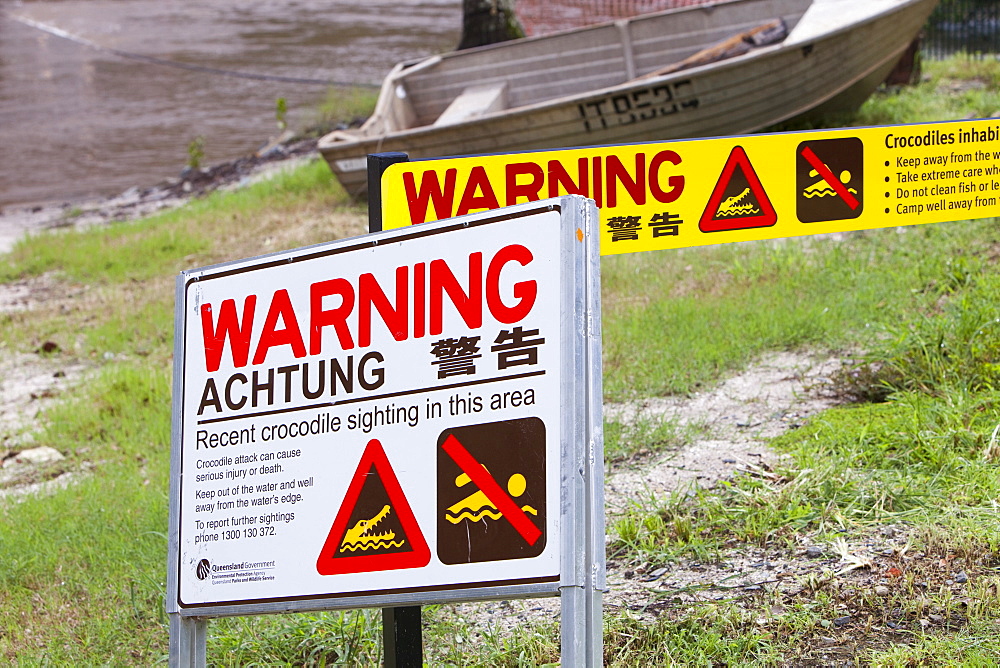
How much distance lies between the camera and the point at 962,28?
41.7 ft

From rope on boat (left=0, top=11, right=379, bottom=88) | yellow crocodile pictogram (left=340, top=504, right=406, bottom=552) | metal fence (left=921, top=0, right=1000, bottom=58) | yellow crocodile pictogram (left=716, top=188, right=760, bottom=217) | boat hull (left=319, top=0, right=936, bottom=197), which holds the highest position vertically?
rope on boat (left=0, top=11, right=379, bottom=88)

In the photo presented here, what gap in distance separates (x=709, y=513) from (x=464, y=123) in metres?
5.66

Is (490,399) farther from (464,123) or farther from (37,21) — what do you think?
(37,21)

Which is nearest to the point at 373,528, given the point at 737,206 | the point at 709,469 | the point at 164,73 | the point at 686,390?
the point at 737,206

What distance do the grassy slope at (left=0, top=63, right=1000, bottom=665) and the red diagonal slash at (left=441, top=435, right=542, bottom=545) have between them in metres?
1.10

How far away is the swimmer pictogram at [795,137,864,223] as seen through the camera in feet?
9.72

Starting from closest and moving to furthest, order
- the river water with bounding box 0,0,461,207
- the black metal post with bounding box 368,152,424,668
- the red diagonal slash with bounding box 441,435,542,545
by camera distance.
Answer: the red diagonal slash with bounding box 441,435,542,545 < the black metal post with bounding box 368,152,424,668 < the river water with bounding box 0,0,461,207

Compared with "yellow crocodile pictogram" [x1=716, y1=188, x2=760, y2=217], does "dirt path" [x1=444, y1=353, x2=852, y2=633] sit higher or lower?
lower

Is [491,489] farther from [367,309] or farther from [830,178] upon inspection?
[830,178]

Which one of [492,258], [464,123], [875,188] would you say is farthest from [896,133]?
[464,123]

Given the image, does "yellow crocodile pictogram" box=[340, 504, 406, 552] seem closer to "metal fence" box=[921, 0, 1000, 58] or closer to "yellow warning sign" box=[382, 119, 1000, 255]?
"yellow warning sign" box=[382, 119, 1000, 255]

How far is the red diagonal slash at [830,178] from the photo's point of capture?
2.96 meters

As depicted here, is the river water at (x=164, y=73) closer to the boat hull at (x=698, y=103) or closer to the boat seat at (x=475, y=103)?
the boat seat at (x=475, y=103)

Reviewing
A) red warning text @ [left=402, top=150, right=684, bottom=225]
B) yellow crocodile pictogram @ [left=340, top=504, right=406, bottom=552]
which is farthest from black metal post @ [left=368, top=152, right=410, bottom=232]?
yellow crocodile pictogram @ [left=340, top=504, right=406, bottom=552]
